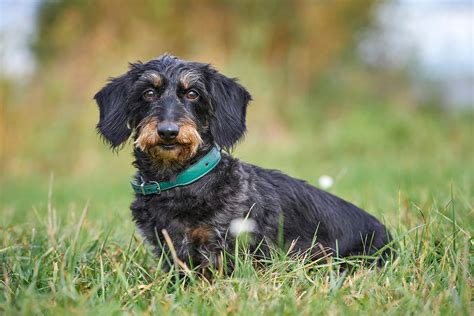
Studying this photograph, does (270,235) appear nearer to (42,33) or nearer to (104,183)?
(104,183)

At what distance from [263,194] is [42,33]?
1277cm

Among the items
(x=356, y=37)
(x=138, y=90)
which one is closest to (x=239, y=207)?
(x=138, y=90)

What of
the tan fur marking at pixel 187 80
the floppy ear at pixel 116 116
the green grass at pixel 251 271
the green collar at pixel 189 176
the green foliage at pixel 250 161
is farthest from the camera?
the floppy ear at pixel 116 116

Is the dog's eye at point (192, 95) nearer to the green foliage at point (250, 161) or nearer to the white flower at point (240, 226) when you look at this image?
the white flower at point (240, 226)

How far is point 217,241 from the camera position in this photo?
359 cm

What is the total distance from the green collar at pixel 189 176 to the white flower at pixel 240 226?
0.35 metres

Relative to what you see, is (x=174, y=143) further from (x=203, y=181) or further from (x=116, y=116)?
(x=116, y=116)

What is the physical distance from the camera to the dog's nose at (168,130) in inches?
141

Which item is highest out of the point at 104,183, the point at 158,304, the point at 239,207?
the point at 239,207

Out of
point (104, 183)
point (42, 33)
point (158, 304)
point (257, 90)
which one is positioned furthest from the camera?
point (42, 33)

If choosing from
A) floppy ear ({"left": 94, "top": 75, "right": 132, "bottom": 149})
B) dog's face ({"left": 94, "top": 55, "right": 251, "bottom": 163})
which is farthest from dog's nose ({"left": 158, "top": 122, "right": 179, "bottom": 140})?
floppy ear ({"left": 94, "top": 75, "right": 132, "bottom": 149})

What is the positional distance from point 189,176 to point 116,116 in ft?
2.38

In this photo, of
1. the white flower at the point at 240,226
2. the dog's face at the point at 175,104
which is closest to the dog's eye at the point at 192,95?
the dog's face at the point at 175,104

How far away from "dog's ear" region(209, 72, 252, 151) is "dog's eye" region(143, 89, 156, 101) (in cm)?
38
